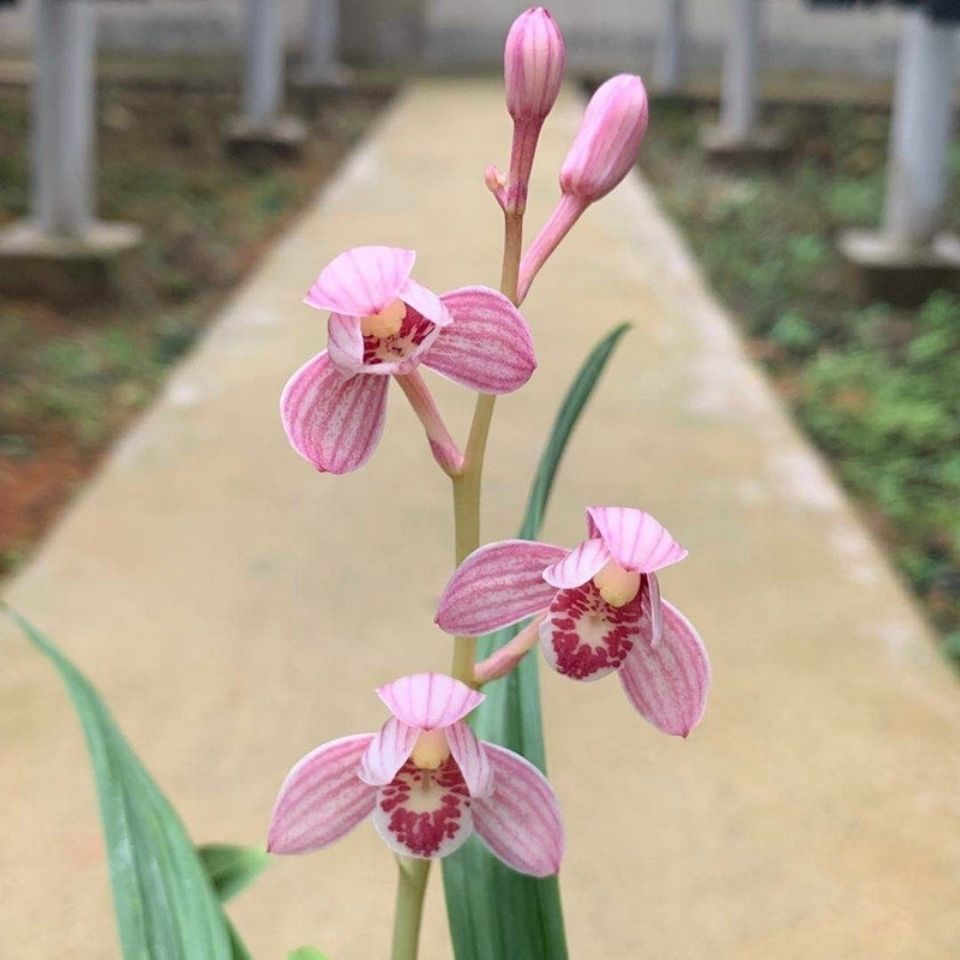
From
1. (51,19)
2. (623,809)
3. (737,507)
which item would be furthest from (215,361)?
(623,809)

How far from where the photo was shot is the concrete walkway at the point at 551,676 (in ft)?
6.07

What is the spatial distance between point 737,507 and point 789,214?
3.38m

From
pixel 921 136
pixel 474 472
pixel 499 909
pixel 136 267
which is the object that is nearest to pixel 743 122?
pixel 921 136

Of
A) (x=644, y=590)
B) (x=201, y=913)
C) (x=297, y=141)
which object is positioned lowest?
(x=297, y=141)

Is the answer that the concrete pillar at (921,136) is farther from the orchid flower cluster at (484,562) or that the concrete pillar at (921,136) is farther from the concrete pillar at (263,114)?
the orchid flower cluster at (484,562)

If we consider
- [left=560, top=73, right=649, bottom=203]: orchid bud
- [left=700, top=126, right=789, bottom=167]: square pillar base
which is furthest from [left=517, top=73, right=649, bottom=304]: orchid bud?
[left=700, top=126, right=789, bottom=167]: square pillar base

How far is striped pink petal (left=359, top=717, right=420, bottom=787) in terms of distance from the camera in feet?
2.26

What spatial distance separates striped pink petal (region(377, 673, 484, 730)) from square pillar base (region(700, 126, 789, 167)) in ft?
22.5

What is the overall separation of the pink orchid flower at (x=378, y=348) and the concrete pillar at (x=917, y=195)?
4.31 metres

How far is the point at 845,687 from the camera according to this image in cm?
A: 239

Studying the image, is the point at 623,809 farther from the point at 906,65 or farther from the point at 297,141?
the point at 297,141

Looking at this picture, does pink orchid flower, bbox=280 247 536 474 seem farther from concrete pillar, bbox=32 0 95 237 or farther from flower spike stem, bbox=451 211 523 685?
concrete pillar, bbox=32 0 95 237

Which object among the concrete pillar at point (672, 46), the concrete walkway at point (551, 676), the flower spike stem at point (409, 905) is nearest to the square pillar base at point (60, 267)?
the concrete walkway at point (551, 676)

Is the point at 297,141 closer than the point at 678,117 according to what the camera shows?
Yes
